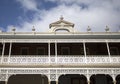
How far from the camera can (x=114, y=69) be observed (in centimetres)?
1997

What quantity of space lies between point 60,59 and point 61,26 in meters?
8.21

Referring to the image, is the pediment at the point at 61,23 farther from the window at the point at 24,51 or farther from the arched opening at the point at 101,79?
the arched opening at the point at 101,79

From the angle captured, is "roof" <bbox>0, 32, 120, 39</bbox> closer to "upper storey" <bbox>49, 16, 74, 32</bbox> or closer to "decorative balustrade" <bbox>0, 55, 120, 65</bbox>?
"decorative balustrade" <bbox>0, 55, 120, 65</bbox>

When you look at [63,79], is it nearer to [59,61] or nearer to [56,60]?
[59,61]

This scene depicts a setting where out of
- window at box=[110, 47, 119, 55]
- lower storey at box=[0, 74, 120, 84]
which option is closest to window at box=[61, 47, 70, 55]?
lower storey at box=[0, 74, 120, 84]

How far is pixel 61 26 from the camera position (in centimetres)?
2767

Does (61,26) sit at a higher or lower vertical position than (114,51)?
higher

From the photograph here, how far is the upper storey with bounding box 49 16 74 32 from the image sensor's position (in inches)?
1081

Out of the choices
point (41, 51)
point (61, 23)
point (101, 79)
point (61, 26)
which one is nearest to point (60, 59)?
point (41, 51)

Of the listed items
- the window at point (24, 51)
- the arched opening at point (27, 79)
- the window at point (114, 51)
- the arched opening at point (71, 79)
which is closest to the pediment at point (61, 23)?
the window at point (24, 51)

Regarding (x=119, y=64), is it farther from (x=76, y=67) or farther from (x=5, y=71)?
(x=5, y=71)

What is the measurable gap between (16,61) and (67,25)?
10.3 m

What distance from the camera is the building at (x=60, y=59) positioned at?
19.9 metres

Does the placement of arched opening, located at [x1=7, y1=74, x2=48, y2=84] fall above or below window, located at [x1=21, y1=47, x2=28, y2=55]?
below
